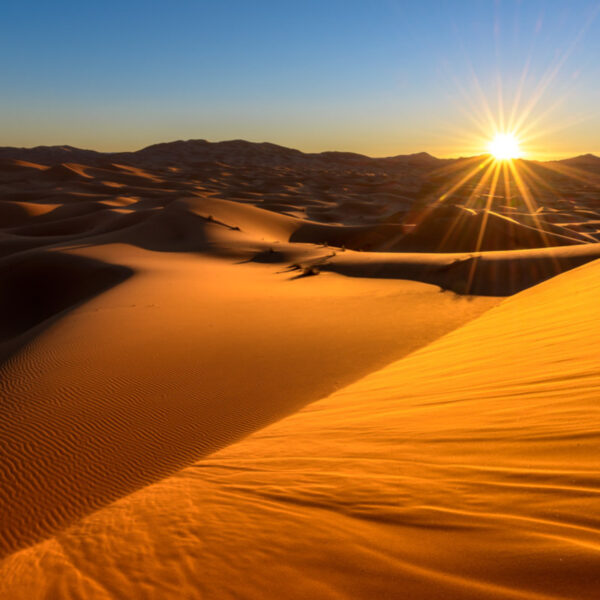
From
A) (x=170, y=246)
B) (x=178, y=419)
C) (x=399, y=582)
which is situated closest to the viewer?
(x=399, y=582)

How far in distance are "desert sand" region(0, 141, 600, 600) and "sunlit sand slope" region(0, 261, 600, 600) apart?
13mm

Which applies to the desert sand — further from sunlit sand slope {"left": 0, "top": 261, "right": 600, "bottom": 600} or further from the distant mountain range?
the distant mountain range

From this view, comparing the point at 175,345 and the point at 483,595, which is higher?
the point at 483,595

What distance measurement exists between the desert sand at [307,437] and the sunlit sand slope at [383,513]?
13mm

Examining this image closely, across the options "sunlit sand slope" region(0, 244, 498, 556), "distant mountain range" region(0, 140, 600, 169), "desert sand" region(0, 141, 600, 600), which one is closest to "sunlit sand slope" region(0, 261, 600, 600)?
"desert sand" region(0, 141, 600, 600)

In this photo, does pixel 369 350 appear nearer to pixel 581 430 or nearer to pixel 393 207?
pixel 581 430

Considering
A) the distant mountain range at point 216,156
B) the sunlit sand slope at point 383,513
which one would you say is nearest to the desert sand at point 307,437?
the sunlit sand slope at point 383,513

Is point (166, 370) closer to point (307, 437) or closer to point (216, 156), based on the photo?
point (307, 437)

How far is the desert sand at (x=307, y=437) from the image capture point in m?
2.10

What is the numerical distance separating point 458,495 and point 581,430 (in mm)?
932

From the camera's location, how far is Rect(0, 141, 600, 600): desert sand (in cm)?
210

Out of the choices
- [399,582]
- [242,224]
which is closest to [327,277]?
[399,582]

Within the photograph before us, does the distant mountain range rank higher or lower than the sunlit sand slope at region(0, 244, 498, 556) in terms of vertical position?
higher

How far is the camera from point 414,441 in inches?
132
